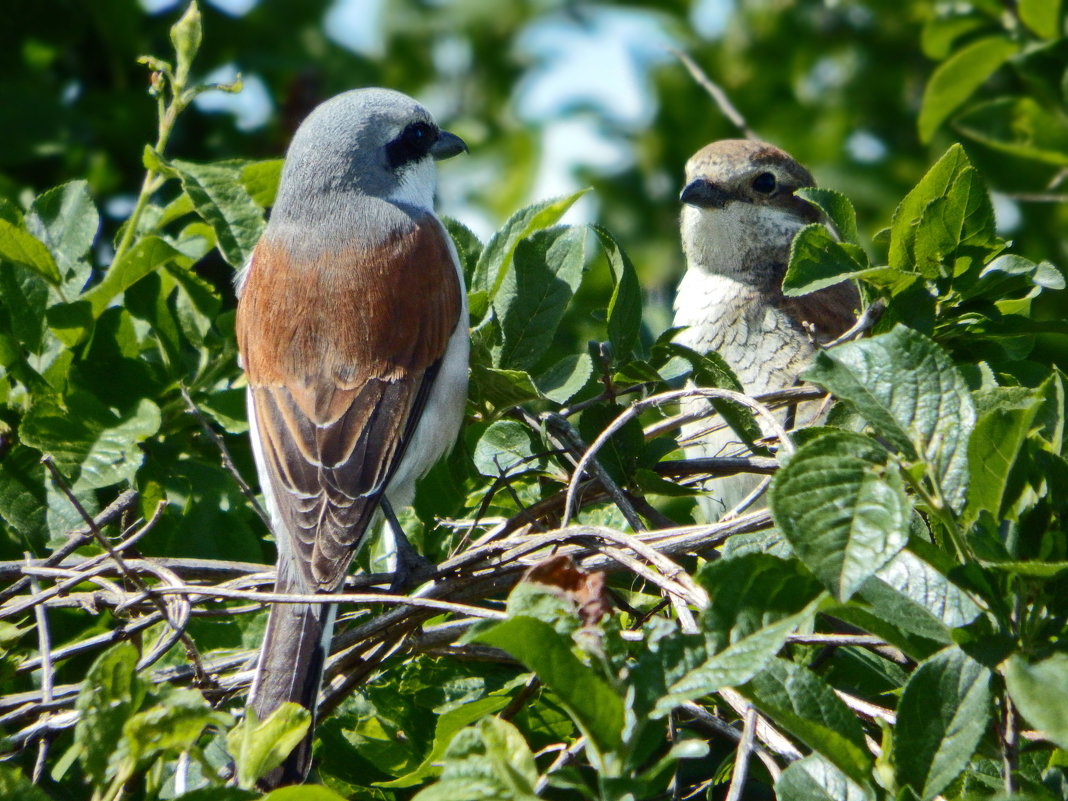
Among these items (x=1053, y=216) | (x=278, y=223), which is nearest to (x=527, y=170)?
(x=1053, y=216)

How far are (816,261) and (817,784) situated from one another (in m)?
1.20

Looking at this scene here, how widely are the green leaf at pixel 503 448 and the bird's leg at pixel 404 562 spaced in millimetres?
272

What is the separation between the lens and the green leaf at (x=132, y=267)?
10.4 feet

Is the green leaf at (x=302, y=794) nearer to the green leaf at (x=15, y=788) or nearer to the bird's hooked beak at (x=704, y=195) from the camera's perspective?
the green leaf at (x=15, y=788)

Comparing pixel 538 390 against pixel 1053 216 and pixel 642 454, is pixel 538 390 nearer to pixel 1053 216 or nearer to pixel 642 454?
pixel 642 454

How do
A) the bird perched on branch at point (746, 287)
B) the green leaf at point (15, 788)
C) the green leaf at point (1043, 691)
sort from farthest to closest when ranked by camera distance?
1. the bird perched on branch at point (746, 287)
2. the green leaf at point (15, 788)
3. the green leaf at point (1043, 691)

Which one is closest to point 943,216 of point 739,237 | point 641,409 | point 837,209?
point 837,209

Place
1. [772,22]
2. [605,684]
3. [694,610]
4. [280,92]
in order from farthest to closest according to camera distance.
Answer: [772,22], [280,92], [694,610], [605,684]

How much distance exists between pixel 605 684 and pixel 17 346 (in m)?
2.13

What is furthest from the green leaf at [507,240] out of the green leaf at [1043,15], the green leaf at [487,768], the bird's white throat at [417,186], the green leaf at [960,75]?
the green leaf at [1043,15]

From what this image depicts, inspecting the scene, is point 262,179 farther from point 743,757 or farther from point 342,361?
point 743,757

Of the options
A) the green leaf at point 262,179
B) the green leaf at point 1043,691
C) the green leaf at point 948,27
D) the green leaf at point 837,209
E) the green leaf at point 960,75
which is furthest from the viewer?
the green leaf at point 948,27

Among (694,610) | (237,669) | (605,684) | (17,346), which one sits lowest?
(237,669)

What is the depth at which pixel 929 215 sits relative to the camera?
8.68 feet
